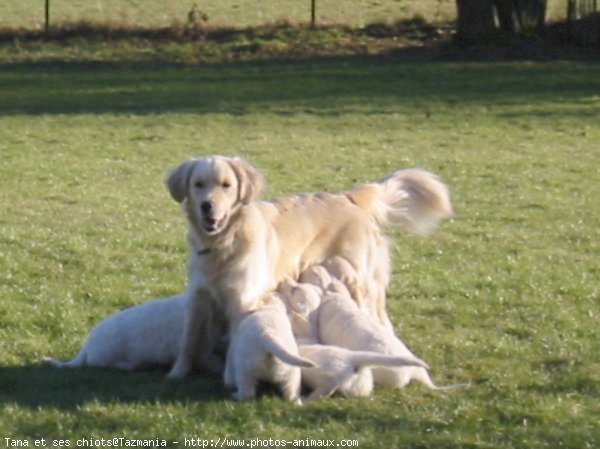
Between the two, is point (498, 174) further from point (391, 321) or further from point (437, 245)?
point (391, 321)

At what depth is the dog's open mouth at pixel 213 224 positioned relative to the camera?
743 centimetres

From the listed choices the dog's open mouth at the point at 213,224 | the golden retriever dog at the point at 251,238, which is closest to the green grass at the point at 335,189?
the golden retriever dog at the point at 251,238

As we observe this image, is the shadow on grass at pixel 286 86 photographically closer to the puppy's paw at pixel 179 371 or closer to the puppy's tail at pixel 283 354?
the puppy's paw at pixel 179 371

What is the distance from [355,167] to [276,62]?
12135mm

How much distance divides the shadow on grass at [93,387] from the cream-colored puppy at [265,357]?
173mm

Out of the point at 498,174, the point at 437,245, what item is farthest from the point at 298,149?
the point at 437,245

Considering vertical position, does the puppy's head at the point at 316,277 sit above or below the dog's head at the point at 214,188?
below

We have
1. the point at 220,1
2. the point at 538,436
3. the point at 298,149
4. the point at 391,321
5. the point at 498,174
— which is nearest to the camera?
the point at 538,436

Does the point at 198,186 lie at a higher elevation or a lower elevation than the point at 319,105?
higher

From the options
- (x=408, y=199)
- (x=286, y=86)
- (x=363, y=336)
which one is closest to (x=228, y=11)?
(x=286, y=86)

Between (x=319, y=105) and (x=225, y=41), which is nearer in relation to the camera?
(x=319, y=105)

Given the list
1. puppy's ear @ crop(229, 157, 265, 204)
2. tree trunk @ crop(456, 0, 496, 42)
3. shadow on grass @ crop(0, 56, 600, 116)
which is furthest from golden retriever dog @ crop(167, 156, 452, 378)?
tree trunk @ crop(456, 0, 496, 42)

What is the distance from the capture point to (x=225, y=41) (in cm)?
3016

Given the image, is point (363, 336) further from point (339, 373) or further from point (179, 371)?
point (179, 371)
